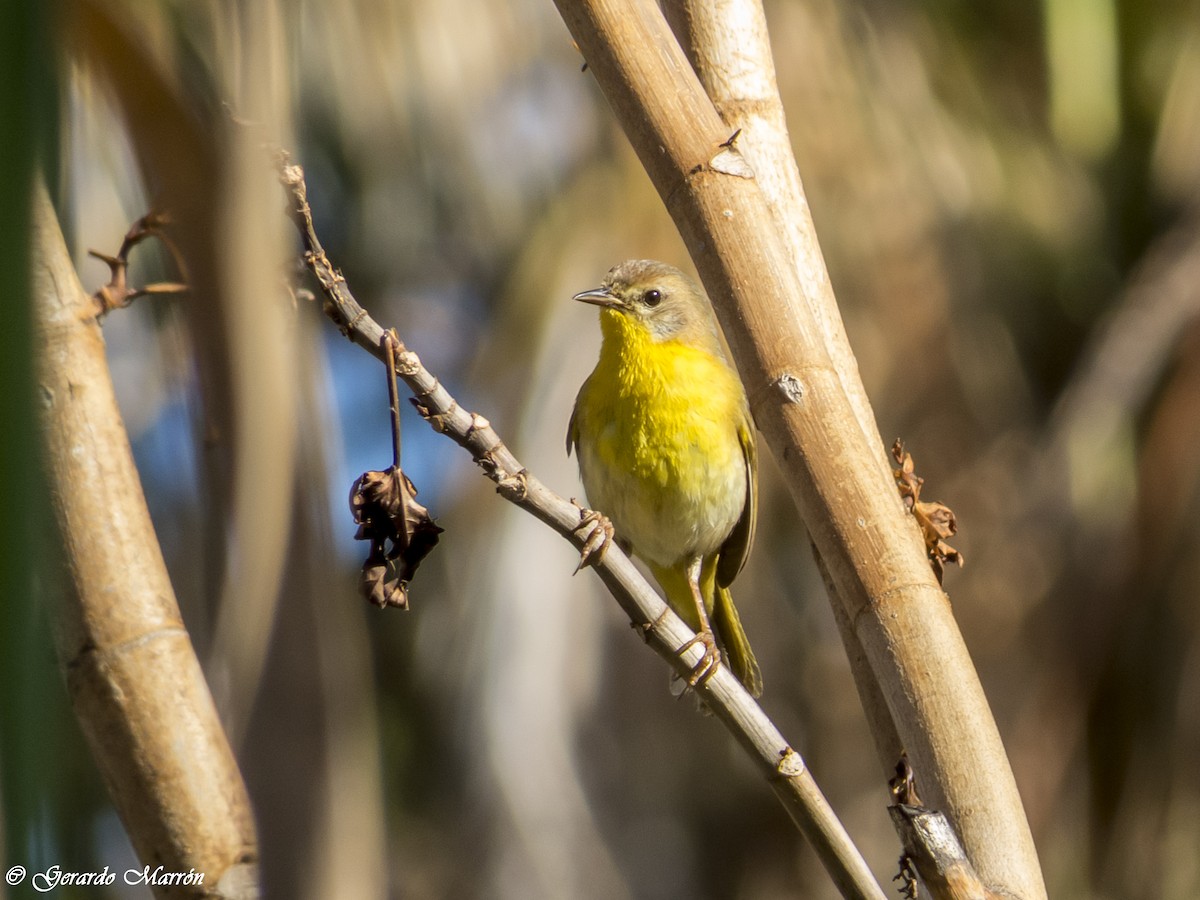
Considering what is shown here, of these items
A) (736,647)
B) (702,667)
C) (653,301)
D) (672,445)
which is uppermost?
(653,301)

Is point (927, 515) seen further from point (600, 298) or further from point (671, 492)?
point (600, 298)

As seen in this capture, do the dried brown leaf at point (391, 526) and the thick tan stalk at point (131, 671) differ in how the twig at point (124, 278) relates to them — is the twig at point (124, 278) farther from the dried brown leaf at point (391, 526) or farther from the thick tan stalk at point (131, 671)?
the dried brown leaf at point (391, 526)

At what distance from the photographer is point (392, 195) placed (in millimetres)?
6402

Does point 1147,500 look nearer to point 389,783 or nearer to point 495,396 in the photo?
point 495,396

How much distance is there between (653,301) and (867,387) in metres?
1.89

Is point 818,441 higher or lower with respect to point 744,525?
lower

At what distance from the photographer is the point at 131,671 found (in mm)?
1453

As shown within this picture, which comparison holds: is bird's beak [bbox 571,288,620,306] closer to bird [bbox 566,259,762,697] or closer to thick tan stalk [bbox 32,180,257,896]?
bird [bbox 566,259,762,697]

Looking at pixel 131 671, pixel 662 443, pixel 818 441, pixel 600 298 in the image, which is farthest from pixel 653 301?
pixel 131 671

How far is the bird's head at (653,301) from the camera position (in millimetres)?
4098

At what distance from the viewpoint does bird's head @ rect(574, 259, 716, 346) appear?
4.10 metres

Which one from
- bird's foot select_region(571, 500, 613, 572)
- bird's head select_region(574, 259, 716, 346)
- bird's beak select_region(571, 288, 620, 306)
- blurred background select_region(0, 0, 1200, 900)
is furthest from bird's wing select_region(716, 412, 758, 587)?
bird's foot select_region(571, 500, 613, 572)

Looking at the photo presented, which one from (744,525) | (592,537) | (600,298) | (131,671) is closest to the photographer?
(131,671)

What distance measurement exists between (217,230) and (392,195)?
490 cm
